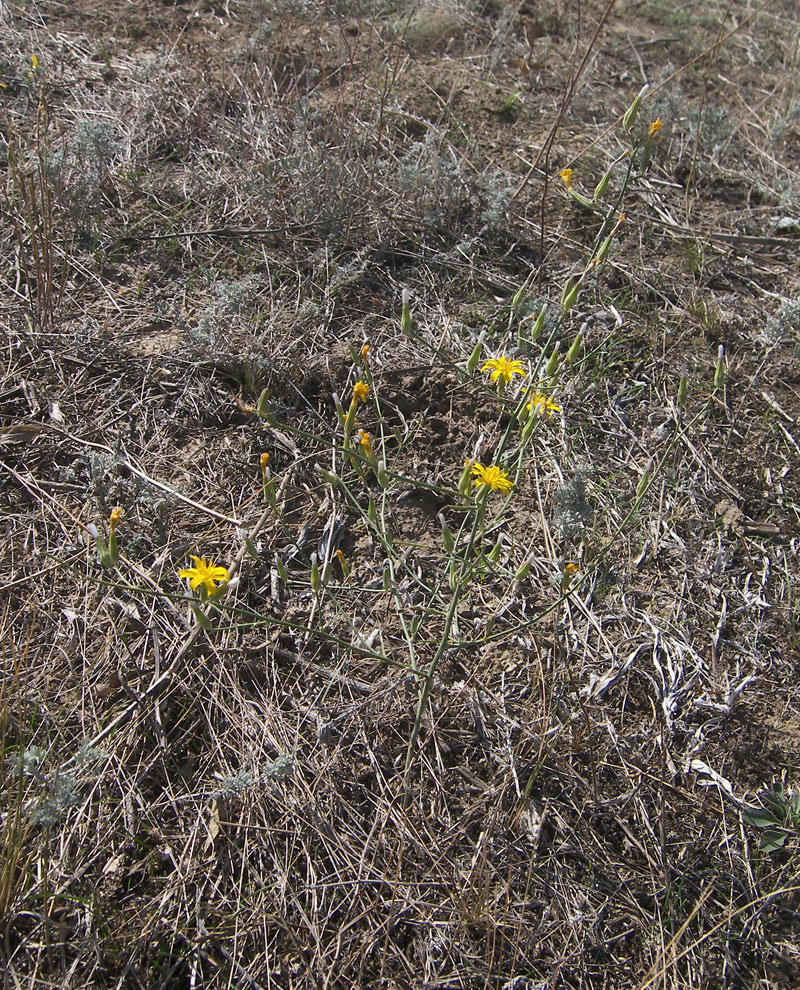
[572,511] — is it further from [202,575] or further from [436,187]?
[436,187]

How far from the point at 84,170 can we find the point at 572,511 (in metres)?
2.42

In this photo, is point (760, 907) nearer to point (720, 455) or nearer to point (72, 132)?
point (720, 455)

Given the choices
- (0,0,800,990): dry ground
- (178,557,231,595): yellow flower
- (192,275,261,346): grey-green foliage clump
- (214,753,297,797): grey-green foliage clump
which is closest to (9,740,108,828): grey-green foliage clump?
(0,0,800,990): dry ground

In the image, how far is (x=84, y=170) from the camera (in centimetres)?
304

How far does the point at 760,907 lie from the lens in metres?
1.83

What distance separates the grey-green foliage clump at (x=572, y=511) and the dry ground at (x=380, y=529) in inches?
0.6

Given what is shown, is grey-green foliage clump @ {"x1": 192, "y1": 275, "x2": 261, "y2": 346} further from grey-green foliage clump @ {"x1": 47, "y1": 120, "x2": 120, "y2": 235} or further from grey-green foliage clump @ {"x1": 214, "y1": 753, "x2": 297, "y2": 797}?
grey-green foliage clump @ {"x1": 214, "y1": 753, "x2": 297, "y2": 797}

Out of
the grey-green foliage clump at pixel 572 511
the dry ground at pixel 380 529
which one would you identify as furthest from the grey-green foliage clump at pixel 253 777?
the grey-green foliage clump at pixel 572 511

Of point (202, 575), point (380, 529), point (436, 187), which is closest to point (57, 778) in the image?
point (202, 575)

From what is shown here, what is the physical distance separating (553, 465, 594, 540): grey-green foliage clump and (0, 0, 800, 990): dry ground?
0.01 meters

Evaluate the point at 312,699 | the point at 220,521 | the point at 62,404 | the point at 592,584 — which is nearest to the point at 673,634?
the point at 592,584

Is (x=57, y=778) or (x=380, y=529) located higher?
(x=380, y=529)

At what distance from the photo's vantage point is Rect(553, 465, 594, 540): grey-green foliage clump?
2.36 meters

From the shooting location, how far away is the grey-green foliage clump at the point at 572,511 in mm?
2361
